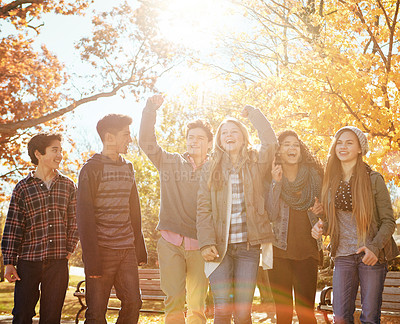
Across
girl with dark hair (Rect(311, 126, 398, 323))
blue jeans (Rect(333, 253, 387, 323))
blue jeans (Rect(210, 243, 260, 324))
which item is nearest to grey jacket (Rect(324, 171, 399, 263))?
girl with dark hair (Rect(311, 126, 398, 323))

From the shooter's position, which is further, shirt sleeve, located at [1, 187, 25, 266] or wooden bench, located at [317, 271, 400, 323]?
wooden bench, located at [317, 271, 400, 323]

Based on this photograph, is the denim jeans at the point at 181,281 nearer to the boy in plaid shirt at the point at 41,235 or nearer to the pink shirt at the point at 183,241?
→ the pink shirt at the point at 183,241

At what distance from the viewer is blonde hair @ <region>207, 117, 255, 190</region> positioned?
429 centimetres

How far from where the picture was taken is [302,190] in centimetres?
461

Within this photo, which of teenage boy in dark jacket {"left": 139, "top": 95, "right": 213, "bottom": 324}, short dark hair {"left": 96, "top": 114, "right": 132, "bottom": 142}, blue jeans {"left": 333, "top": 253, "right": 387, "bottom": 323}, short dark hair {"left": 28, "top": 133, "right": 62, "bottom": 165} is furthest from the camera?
short dark hair {"left": 28, "top": 133, "right": 62, "bottom": 165}

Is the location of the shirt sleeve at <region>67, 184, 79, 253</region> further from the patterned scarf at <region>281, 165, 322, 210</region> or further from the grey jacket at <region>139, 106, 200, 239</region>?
the patterned scarf at <region>281, 165, 322, 210</region>

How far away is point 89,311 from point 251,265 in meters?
1.42

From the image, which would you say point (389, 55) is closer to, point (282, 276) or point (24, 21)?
point (282, 276)

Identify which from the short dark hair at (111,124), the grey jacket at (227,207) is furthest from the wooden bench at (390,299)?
the short dark hair at (111,124)

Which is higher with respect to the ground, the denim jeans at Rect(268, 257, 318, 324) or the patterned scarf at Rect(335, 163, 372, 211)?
the patterned scarf at Rect(335, 163, 372, 211)

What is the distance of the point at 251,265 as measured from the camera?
405 centimetres

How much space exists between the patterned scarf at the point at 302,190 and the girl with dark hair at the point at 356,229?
0.17 metres

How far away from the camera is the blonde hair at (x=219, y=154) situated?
4.29 meters

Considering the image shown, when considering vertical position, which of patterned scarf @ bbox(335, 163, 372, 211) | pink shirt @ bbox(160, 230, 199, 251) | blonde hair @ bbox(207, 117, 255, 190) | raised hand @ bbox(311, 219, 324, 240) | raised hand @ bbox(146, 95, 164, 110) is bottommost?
pink shirt @ bbox(160, 230, 199, 251)
